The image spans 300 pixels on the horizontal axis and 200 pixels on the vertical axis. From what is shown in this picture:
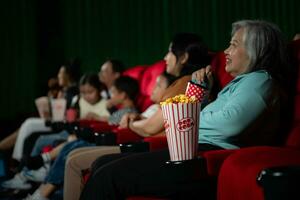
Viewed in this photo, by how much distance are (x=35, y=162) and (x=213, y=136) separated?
2.05m

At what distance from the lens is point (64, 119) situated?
12.9ft

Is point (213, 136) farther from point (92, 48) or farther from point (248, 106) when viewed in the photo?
point (92, 48)

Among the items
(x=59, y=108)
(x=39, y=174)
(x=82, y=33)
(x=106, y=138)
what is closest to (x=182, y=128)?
(x=106, y=138)

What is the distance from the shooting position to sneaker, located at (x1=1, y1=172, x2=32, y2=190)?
13.5ft

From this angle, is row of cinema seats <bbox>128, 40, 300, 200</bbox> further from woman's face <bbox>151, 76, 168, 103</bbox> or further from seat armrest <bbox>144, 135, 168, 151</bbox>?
woman's face <bbox>151, 76, 168, 103</bbox>

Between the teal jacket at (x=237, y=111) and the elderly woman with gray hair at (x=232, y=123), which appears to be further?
the teal jacket at (x=237, y=111)

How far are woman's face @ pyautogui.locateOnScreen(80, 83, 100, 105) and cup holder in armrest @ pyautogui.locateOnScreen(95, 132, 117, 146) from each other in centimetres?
143

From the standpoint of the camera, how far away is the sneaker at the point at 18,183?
411 centimetres

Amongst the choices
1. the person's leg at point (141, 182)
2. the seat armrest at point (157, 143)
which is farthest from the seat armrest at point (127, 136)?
the person's leg at point (141, 182)

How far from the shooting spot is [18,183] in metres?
4.14

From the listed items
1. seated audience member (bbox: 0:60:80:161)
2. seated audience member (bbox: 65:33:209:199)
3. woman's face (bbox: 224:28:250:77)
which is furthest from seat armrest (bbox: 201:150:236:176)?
seated audience member (bbox: 0:60:80:161)

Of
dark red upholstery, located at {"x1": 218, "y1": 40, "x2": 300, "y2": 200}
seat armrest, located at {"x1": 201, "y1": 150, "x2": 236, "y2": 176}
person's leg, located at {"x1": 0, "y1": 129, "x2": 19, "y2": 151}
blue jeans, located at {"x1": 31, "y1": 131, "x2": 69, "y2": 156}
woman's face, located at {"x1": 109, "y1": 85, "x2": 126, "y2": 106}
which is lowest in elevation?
person's leg, located at {"x1": 0, "y1": 129, "x2": 19, "y2": 151}

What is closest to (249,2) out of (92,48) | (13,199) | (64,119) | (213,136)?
(64,119)

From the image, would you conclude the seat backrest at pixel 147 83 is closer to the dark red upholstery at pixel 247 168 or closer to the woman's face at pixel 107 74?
the woman's face at pixel 107 74
